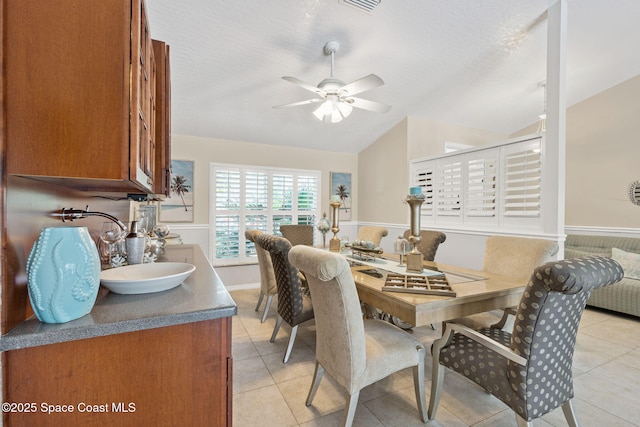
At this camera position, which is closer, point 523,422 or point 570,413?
point 523,422

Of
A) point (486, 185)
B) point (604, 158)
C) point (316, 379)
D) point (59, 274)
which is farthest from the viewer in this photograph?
point (604, 158)

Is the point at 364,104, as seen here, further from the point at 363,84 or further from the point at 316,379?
the point at 316,379

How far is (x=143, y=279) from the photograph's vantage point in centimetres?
111

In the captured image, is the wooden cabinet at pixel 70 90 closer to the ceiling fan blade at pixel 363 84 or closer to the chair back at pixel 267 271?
the ceiling fan blade at pixel 363 84

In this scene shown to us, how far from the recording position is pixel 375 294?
1731 millimetres

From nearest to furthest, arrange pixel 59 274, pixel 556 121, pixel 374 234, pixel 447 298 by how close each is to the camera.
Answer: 1. pixel 59 274
2. pixel 447 298
3. pixel 556 121
4. pixel 374 234

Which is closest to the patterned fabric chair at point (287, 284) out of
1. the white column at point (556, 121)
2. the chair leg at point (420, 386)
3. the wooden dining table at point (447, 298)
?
the wooden dining table at point (447, 298)

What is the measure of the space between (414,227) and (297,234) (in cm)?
214

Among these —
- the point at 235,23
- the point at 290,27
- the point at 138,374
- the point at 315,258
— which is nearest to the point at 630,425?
the point at 315,258

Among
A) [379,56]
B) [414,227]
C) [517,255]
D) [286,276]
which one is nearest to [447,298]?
[414,227]

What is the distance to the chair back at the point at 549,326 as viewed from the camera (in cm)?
112

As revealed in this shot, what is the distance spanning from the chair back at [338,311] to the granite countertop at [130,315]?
0.45 metres

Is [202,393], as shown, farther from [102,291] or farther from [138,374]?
[102,291]

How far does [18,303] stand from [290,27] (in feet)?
9.00
